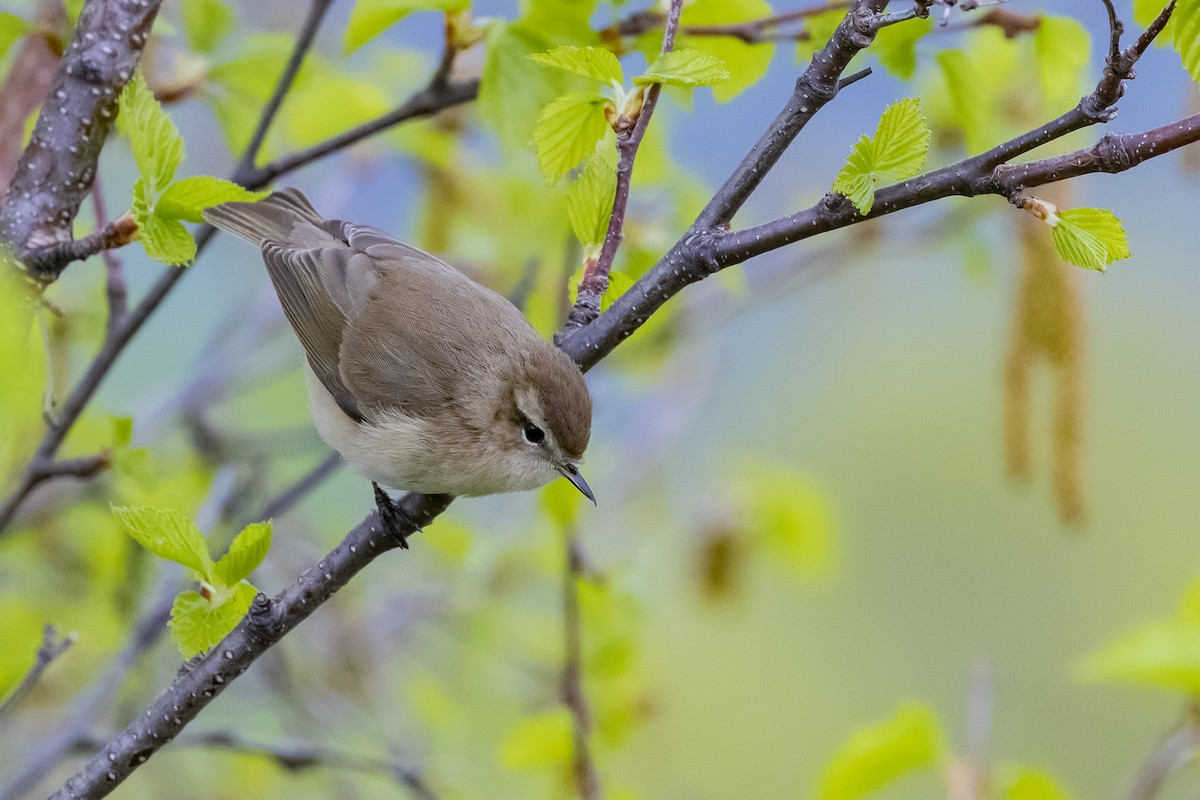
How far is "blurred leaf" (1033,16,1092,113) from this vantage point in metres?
1.61

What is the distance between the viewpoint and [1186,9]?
117 cm

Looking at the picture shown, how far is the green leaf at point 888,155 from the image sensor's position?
3.78 feet

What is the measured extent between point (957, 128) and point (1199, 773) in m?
1.53

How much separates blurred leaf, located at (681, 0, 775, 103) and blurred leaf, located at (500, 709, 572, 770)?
3.60 feet

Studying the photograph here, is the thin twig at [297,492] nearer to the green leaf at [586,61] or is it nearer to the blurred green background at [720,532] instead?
the blurred green background at [720,532]

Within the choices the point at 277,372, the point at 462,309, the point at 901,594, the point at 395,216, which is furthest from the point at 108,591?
the point at 901,594

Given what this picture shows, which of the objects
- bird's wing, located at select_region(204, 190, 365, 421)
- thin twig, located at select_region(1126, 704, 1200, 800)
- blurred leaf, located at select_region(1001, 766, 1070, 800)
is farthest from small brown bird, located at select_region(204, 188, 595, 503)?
thin twig, located at select_region(1126, 704, 1200, 800)

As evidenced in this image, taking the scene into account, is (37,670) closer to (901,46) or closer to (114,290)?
(114,290)

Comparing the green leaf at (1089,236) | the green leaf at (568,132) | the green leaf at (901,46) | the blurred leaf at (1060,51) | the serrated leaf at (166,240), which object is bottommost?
the serrated leaf at (166,240)

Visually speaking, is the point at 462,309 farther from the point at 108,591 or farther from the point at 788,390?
the point at 788,390

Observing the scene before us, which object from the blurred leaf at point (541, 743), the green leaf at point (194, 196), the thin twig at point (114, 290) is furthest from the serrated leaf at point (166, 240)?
the blurred leaf at point (541, 743)

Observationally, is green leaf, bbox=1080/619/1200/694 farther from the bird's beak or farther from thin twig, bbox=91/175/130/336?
thin twig, bbox=91/175/130/336

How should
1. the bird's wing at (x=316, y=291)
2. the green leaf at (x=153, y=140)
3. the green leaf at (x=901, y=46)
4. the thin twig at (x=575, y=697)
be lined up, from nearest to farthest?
the green leaf at (x=153, y=140), the green leaf at (x=901, y=46), the thin twig at (x=575, y=697), the bird's wing at (x=316, y=291)

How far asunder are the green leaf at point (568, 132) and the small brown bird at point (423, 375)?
1.32 ft
